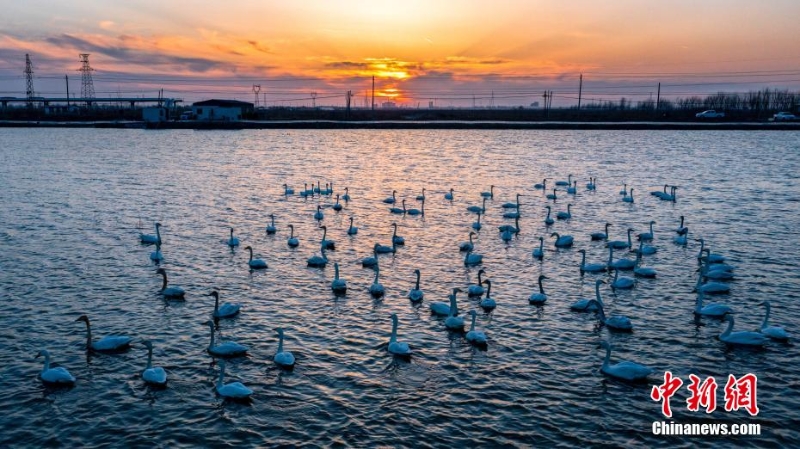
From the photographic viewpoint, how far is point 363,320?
21625 mm

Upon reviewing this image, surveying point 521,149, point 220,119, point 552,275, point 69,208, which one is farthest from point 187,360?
point 220,119

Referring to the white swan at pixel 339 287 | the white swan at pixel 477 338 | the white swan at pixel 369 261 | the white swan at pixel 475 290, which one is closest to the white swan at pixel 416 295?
the white swan at pixel 475 290

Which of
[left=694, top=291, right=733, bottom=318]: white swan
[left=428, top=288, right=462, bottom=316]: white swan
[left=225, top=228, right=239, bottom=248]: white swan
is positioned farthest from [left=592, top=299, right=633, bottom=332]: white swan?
[left=225, top=228, right=239, bottom=248]: white swan

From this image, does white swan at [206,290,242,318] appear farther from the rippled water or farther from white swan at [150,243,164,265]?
white swan at [150,243,164,265]

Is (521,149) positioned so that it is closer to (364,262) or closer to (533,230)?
(533,230)

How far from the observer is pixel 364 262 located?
91.4 ft

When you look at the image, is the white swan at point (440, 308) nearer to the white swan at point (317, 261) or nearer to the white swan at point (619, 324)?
the white swan at point (619, 324)

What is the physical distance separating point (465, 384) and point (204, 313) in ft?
33.1

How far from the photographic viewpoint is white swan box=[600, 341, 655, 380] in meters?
17.2

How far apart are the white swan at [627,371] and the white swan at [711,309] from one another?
5690 millimetres

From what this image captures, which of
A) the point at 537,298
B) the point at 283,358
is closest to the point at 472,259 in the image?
the point at 537,298
